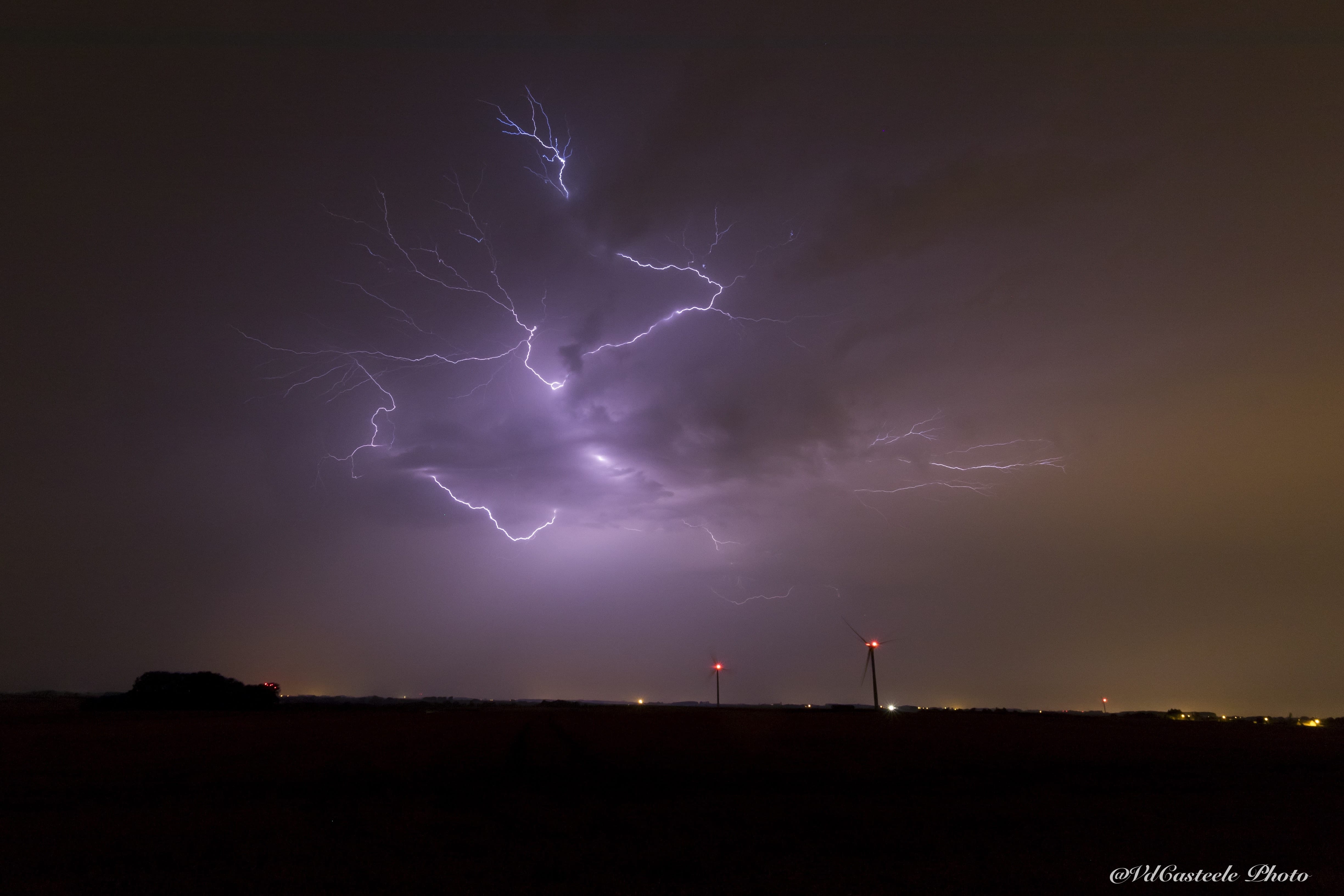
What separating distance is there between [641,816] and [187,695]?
123ft

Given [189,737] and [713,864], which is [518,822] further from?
[189,737]

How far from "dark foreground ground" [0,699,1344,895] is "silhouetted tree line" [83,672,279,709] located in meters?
20.5

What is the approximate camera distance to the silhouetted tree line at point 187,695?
107 ft

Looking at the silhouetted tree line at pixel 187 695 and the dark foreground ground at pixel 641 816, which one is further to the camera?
the silhouetted tree line at pixel 187 695

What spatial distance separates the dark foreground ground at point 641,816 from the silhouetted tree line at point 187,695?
808 inches

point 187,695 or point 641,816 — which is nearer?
point 641,816

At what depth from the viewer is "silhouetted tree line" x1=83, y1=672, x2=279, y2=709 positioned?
107ft

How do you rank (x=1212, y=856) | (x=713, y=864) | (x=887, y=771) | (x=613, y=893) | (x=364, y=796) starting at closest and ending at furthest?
(x=613, y=893) < (x=713, y=864) < (x=1212, y=856) < (x=364, y=796) < (x=887, y=771)

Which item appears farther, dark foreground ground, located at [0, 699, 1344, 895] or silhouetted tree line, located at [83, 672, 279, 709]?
silhouetted tree line, located at [83, 672, 279, 709]

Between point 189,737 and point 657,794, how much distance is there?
574 inches

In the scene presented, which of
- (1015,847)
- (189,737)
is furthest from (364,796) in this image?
(189,737)

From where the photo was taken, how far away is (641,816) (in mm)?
7414

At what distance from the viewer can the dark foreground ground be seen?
5.37 m

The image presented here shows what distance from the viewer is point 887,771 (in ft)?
36.3
